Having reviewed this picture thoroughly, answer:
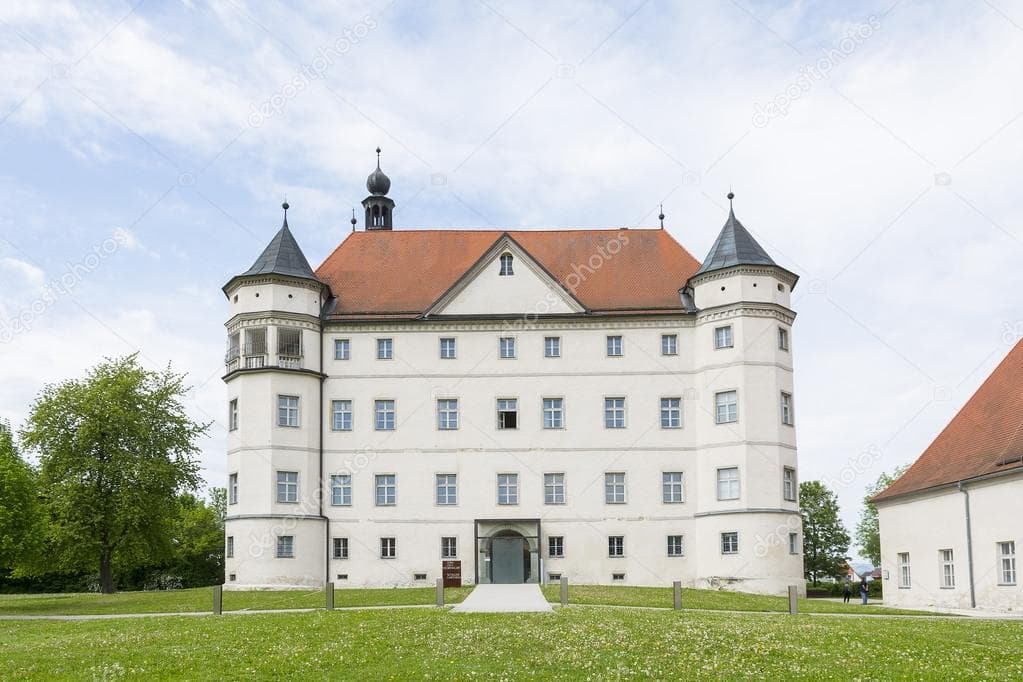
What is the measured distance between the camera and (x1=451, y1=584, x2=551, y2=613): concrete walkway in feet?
84.5

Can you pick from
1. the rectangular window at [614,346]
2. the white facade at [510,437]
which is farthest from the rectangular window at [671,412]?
the rectangular window at [614,346]

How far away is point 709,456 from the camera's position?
42.1 metres

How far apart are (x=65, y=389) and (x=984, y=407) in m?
36.1

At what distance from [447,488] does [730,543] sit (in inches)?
434

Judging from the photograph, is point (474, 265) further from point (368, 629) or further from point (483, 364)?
point (368, 629)

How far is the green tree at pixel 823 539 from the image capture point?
244 ft

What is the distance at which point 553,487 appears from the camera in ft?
141

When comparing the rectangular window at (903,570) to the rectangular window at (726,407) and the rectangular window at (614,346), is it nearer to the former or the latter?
the rectangular window at (726,407)

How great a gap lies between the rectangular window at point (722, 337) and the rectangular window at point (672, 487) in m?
5.20

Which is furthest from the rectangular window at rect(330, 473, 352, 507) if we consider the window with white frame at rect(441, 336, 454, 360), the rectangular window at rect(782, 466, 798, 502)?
the rectangular window at rect(782, 466, 798, 502)

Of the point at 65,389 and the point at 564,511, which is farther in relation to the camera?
the point at 65,389

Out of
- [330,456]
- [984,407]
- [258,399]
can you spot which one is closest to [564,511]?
[330,456]

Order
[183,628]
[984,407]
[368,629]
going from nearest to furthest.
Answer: [368,629]
[183,628]
[984,407]

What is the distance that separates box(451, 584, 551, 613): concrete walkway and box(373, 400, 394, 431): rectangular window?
9.48m
